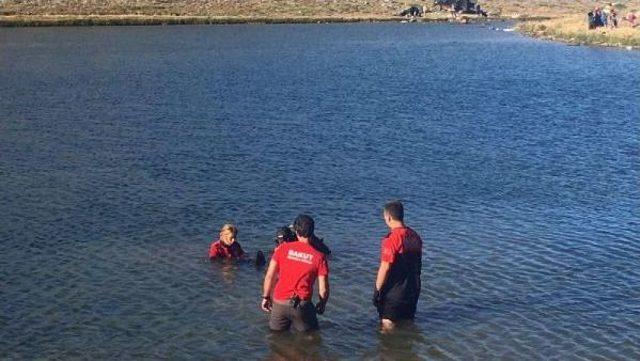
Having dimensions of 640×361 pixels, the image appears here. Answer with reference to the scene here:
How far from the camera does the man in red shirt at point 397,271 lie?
15.1m

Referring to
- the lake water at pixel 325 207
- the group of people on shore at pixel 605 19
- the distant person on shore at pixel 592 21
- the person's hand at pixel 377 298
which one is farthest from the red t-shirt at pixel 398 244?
the group of people on shore at pixel 605 19

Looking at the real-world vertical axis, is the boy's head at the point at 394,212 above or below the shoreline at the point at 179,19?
above

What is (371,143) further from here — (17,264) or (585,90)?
(585,90)

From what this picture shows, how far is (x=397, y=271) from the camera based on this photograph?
15523 mm

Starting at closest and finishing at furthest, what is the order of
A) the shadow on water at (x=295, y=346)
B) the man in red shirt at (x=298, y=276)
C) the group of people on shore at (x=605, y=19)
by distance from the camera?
the man in red shirt at (x=298, y=276) < the shadow on water at (x=295, y=346) < the group of people on shore at (x=605, y=19)

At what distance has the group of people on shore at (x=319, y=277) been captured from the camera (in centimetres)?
1469

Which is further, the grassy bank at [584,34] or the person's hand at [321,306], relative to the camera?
the grassy bank at [584,34]

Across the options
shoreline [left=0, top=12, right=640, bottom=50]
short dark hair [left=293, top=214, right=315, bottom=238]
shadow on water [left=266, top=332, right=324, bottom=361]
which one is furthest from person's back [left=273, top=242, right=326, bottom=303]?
shoreline [left=0, top=12, right=640, bottom=50]

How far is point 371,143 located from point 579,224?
1360 cm

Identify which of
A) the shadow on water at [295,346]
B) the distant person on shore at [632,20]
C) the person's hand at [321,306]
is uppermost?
the person's hand at [321,306]

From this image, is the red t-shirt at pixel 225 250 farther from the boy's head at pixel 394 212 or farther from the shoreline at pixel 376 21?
the shoreline at pixel 376 21

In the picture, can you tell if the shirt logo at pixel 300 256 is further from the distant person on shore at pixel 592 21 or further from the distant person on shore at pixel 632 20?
the distant person on shore at pixel 632 20

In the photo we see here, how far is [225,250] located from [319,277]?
20.5 feet

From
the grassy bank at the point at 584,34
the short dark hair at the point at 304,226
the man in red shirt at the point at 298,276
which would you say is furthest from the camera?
the grassy bank at the point at 584,34
